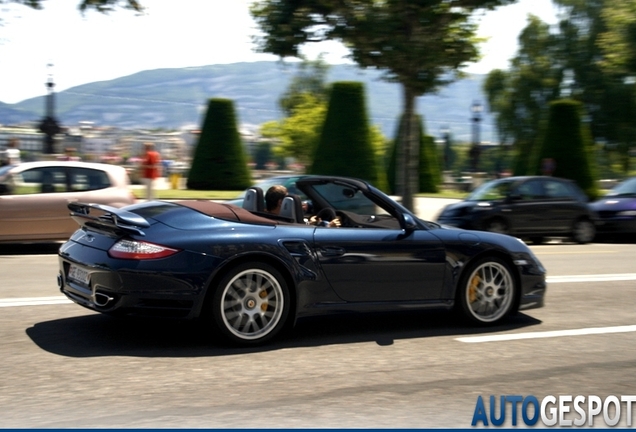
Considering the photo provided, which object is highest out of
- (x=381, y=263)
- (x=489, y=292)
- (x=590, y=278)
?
(x=381, y=263)

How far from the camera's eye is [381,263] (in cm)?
704

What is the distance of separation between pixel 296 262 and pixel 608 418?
254 cm

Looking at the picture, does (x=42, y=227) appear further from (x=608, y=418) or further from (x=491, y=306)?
(x=608, y=418)

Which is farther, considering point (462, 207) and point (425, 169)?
point (425, 169)

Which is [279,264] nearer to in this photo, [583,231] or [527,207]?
[527,207]

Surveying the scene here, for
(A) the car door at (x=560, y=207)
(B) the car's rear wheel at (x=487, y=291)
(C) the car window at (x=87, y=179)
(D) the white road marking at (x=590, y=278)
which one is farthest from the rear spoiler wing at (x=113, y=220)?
(A) the car door at (x=560, y=207)

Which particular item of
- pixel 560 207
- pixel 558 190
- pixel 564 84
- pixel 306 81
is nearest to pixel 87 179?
pixel 560 207

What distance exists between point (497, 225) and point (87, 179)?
8560 mm

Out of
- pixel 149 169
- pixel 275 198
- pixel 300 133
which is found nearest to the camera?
pixel 275 198

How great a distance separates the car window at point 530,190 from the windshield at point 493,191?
0.25 metres

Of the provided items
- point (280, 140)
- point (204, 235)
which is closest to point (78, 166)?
point (204, 235)

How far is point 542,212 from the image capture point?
1888cm
